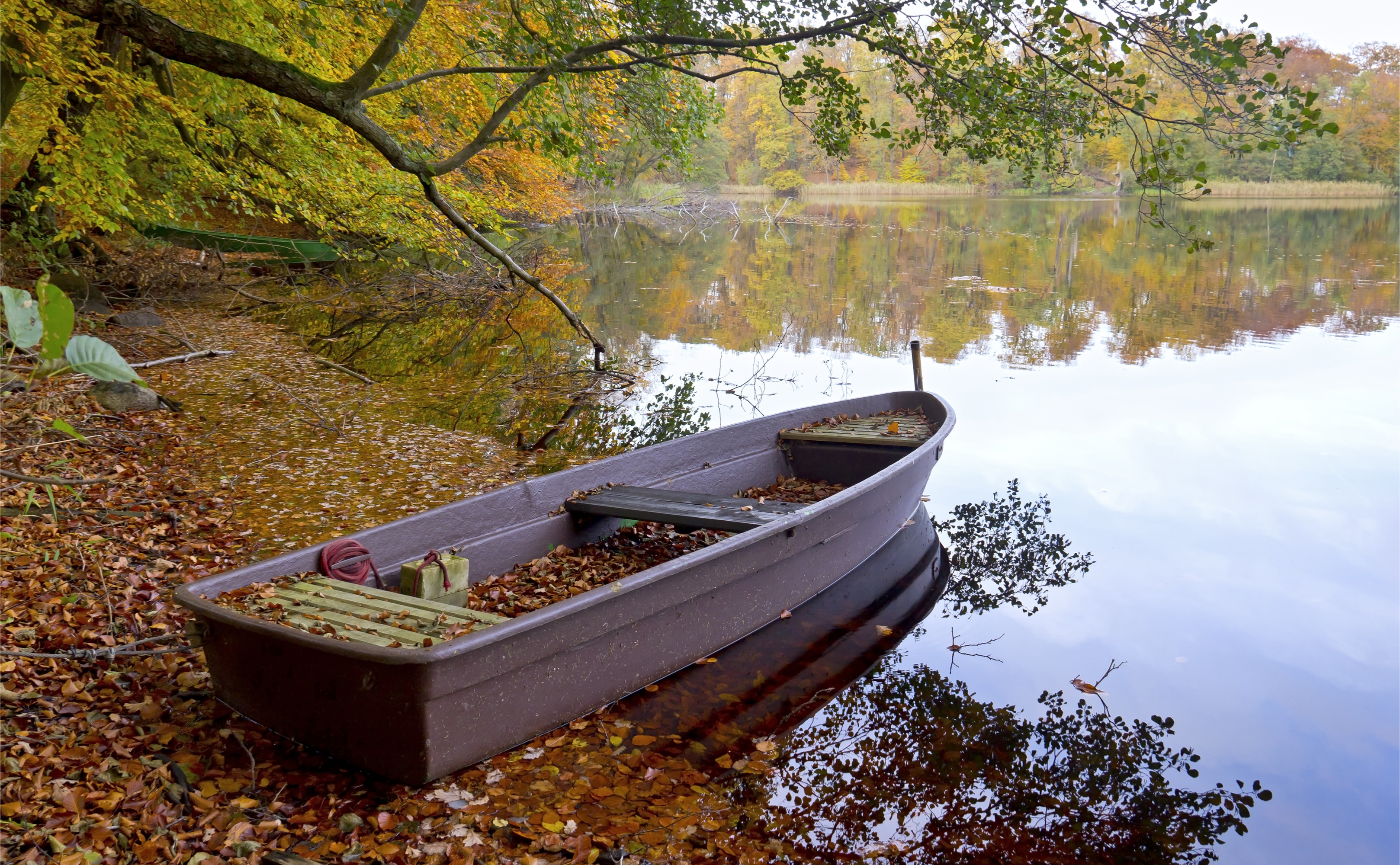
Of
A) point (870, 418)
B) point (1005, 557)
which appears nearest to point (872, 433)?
point (870, 418)

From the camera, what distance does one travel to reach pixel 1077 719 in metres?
4.62

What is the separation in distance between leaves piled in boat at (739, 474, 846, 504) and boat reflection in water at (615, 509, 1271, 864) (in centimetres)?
159

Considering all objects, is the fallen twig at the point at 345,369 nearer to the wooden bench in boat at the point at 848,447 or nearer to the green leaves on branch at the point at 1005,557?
the wooden bench in boat at the point at 848,447

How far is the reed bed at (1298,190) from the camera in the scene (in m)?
43.5

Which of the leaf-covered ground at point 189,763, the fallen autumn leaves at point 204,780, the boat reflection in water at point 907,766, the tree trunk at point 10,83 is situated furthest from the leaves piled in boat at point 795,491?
the tree trunk at point 10,83

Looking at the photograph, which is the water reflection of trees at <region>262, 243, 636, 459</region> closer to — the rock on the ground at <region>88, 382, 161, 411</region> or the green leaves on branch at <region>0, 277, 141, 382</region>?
the rock on the ground at <region>88, 382, 161, 411</region>

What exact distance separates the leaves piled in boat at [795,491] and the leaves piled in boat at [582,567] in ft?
2.65

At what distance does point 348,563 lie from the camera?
4.09 meters

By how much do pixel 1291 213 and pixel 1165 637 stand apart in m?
39.0

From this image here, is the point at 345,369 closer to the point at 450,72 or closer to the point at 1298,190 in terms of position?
the point at 450,72

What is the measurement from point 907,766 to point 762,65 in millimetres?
5363

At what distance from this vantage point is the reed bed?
43500 millimetres

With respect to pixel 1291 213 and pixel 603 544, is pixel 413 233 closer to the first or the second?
pixel 603 544

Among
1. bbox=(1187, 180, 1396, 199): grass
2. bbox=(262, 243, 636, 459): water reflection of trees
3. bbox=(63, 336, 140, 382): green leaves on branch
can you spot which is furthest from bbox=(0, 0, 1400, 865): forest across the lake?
bbox=(1187, 180, 1396, 199): grass
